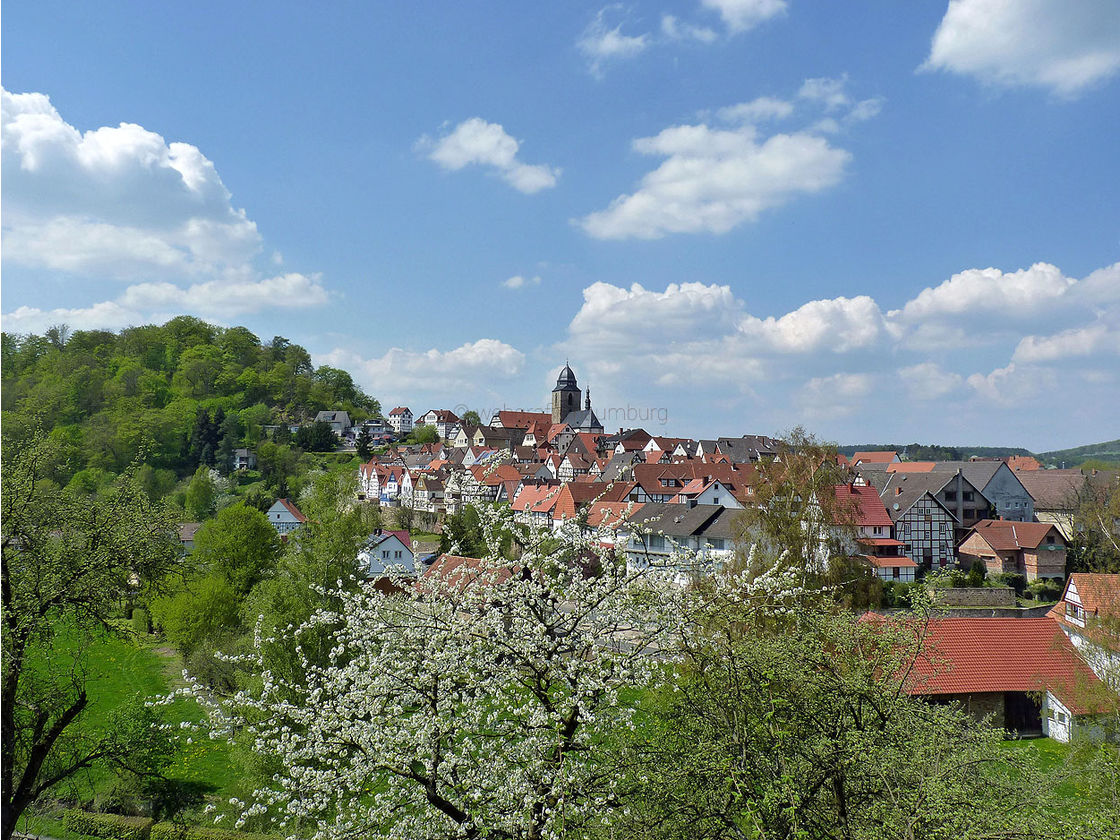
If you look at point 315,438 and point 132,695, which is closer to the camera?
point 132,695

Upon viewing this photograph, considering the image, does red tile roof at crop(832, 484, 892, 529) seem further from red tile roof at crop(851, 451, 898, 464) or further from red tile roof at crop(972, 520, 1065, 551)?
red tile roof at crop(851, 451, 898, 464)

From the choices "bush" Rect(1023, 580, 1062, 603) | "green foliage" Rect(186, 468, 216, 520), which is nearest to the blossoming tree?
"bush" Rect(1023, 580, 1062, 603)

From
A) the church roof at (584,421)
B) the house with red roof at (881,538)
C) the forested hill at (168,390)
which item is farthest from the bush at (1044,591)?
the church roof at (584,421)

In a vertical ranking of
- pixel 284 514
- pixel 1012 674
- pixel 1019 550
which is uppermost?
pixel 284 514

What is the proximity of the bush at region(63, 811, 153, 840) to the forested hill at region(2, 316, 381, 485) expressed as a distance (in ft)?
180

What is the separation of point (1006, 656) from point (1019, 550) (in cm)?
2494

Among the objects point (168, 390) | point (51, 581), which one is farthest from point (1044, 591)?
point (168, 390)

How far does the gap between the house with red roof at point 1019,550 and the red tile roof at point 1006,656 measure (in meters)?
21.5

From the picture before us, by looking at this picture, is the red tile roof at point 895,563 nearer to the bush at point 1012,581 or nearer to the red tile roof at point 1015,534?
the bush at point 1012,581

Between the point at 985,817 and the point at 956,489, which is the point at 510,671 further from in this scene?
the point at 956,489

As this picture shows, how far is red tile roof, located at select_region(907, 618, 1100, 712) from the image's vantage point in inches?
825

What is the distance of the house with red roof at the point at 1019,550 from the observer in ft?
138

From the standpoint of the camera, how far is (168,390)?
107312mm

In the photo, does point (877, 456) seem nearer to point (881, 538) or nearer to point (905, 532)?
point (905, 532)
